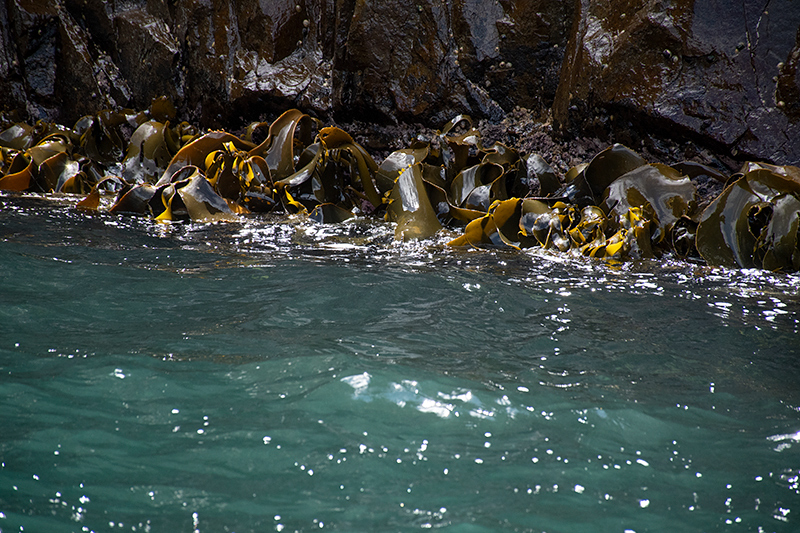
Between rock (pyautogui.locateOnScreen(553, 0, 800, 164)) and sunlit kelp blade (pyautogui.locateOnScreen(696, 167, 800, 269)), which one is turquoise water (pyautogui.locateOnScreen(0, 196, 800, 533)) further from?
rock (pyautogui.locateOnScreen(553, 0, 800, 164))

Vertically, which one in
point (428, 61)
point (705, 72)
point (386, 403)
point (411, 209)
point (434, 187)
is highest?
point (428, 61)

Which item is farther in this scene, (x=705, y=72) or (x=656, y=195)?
(x=705, y=72)

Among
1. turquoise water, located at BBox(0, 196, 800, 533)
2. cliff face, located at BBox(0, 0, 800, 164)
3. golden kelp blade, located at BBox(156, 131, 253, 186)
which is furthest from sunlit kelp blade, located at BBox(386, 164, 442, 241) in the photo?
golden kelp blade, located at BBox(156, 131, 253, 186)

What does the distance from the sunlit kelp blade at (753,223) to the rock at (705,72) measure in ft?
1.89

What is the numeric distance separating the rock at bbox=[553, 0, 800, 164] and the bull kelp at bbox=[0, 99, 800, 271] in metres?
0.36

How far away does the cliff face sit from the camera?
3367 mm

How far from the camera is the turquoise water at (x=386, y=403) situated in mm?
982

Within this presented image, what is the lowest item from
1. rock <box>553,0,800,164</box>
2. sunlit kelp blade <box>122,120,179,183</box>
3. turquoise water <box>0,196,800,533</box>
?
turquoise water <box>0,196,800,533</box>

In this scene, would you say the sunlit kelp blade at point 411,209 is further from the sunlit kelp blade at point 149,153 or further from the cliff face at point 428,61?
the sunlit kelp blade at point 149,153

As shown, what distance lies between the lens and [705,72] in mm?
3416

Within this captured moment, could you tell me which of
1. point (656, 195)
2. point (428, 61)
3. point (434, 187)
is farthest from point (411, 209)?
point (428, 61)

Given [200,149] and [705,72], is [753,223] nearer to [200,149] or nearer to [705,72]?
[705,72]

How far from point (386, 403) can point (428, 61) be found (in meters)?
3.68

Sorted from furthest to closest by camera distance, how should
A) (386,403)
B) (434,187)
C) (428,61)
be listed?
(428,61), (434,187), (386,403)
